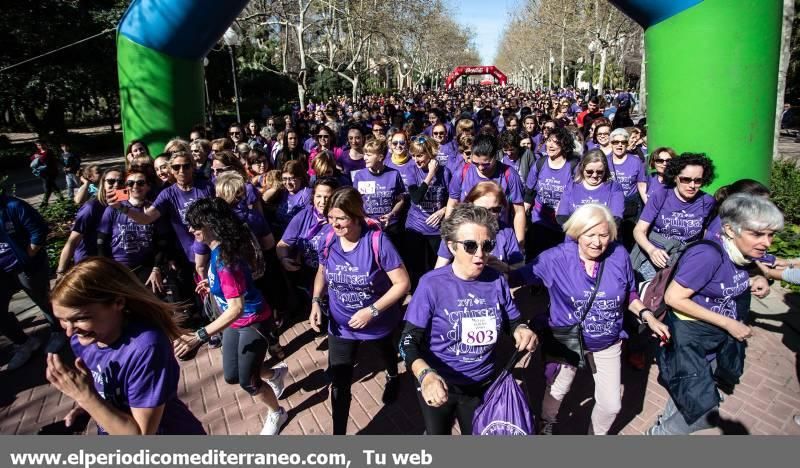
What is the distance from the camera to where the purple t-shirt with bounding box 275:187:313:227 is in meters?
4.69

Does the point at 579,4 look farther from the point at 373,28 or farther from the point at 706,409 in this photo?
the point at 706,409

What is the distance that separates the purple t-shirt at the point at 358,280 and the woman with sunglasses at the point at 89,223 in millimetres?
2220

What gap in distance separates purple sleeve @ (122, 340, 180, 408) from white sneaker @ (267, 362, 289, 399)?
1.86 metres

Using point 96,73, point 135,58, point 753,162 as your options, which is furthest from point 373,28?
point 753,162

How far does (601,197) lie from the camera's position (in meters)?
4.06

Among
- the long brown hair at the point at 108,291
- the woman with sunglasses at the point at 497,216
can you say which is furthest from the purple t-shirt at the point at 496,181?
the long brown hair at the point at 108,291

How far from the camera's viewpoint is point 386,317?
10.3 ft

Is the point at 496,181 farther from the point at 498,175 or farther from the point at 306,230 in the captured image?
the point at 306,230

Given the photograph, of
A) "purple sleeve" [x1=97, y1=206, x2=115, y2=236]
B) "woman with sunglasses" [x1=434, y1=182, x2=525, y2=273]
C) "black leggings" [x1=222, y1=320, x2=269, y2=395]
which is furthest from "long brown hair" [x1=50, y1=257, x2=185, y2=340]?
"purple sleeve" [x1=97, y1=206, x2=115, y2=236]

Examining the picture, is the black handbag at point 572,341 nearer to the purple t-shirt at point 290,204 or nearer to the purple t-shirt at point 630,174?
the purple t-shirt at point 290,204

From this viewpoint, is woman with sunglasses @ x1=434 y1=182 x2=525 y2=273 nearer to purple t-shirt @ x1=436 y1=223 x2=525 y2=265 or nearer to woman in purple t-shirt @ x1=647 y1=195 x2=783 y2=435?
purple t-shirt @ x1=436 y1=223 x2=525 y2=265

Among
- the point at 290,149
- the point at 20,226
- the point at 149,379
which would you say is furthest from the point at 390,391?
the point at 290,149

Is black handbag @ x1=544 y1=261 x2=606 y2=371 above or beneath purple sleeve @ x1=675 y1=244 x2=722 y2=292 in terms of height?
beneath

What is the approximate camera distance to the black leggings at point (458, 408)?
242cm
